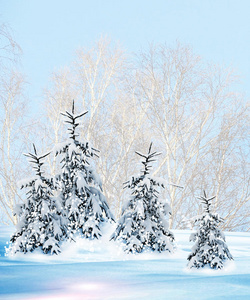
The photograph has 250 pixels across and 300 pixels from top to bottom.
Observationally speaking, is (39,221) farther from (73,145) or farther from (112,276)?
(112,276)

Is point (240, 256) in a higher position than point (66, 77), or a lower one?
Result: lower

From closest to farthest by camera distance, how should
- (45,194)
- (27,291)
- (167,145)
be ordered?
1. (27,291)
2. (45,194)
3. (167,145)

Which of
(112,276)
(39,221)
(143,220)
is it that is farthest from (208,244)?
(39,221)

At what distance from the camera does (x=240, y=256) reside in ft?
22.3

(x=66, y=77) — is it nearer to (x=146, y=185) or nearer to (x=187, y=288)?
(x=146, y=185)

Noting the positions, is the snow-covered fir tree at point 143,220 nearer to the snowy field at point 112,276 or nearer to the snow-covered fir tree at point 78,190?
the snowy field at point 112,276

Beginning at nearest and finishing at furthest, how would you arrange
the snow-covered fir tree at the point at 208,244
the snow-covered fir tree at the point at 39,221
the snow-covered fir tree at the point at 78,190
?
the snow-covered fir tree at the point at 208,244
the snow-covered fir tree at the point at 39,221
the snow-covered fir tree at the point at 78,190

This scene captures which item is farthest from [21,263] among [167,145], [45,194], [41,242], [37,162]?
[167,145]

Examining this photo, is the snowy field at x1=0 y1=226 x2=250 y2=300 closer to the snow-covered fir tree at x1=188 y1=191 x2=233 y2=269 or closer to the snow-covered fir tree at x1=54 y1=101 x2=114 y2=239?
the snow-covered fir tree at x1=188 y1=191 x2=233 y2=269

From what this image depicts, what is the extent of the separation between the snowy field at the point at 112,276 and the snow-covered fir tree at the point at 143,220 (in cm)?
16

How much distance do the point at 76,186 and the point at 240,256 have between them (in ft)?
9.62

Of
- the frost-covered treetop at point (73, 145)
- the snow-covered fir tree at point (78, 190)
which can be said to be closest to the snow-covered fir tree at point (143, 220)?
the snow-covered fir tree at point (78, 190)

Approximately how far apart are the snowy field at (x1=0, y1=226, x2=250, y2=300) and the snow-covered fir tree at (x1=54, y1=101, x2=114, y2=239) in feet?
0.91

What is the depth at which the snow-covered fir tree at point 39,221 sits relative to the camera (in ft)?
21.5
